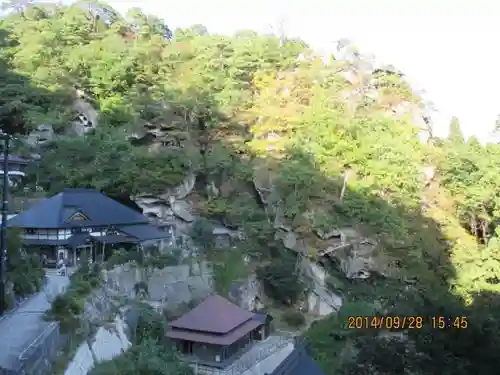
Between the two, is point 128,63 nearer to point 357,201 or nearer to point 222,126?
point 222,126

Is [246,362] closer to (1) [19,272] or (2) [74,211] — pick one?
(1) [19,272]

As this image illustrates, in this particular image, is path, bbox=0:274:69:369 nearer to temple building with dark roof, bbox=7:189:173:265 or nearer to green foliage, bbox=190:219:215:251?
temple building with dark roof, bbox=7:189:173:265

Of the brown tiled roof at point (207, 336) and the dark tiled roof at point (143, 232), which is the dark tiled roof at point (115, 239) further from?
the brown tiled roof at point (207, 336)

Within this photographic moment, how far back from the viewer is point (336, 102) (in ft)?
98.4

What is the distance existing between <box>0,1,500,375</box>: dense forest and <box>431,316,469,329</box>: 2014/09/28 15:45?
1060 centimetres

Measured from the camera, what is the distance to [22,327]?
13.2m

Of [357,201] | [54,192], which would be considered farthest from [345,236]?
[54,192]

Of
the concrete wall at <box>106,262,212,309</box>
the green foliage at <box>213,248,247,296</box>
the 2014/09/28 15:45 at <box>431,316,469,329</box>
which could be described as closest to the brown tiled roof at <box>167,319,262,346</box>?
the concrete wall at <box>106,262,212,309</box>

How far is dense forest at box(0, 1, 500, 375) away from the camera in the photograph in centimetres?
2556

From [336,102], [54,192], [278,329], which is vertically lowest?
[278,329]

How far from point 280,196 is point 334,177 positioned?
3.30 meters

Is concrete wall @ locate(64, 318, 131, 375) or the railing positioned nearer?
concrete wall @ locate(64, 318, 131, 375)
